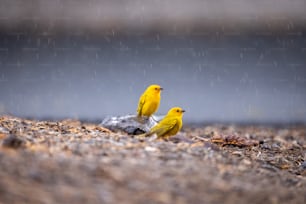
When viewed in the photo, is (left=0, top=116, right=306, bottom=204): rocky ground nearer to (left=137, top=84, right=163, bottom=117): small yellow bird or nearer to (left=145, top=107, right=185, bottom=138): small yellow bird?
(left=145, top=107, right=185, bottom=138): small yellow bird

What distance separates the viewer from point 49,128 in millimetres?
5668

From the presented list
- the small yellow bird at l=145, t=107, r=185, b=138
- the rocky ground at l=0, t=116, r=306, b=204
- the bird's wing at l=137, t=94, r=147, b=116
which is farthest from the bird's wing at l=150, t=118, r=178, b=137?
the bird's wing at l=137, t=94, r=147, b=116

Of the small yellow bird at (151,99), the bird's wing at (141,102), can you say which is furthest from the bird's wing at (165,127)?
the bird's wing at (141,102)

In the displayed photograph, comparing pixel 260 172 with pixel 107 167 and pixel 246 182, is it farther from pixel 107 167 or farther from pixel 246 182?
pixel 107 167

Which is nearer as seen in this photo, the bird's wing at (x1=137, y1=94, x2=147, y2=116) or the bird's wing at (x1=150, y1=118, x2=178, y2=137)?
the bird's wing at (x1=150, y1=118, x2=178, y2=137)

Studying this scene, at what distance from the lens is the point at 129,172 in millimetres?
3568

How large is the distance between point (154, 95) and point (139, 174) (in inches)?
87.3

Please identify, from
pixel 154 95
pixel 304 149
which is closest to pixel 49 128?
pixel 154 95

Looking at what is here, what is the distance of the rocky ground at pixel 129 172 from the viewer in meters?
3.15

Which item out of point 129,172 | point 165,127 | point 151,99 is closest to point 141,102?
point 151,99

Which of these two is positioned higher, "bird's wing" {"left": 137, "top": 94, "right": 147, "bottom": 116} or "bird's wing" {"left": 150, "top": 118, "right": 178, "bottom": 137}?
"bird's wing" {"left": 137, "top": 94, "right": 147, "bottom": 116}

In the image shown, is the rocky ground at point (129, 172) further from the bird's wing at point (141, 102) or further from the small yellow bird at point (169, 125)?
the bird's wing at point (141, 102)

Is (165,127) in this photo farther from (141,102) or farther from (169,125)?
(141,102)

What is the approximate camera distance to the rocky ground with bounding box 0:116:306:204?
10.3ft
